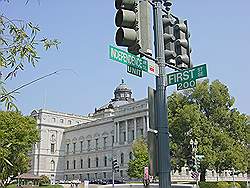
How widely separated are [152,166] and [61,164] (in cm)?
10747

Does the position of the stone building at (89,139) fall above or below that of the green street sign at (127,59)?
above

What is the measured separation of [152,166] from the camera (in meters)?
5.83

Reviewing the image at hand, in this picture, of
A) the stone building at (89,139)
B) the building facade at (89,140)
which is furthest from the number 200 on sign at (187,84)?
the stone building at (89,139)

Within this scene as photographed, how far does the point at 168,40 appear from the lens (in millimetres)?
6426

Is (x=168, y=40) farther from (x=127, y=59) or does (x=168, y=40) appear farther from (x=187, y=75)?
(x=127, y=59)

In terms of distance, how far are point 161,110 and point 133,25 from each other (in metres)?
1.50

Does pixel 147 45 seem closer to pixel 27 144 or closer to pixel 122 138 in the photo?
pixel 27 144

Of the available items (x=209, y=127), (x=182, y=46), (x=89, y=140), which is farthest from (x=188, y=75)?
(x=89, y=140)

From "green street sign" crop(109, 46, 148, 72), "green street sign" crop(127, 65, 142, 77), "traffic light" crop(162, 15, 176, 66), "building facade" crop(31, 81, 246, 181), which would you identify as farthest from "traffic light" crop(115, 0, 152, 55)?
"building facade" crop(31, 81, 246, 181)

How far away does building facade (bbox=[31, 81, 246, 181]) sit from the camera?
282 feet

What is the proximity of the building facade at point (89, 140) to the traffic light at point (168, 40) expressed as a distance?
74.2m

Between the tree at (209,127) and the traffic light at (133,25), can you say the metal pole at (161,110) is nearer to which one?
the traffic light at (133,25)

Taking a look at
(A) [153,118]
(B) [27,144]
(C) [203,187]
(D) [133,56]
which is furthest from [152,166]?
(B) [27,144]

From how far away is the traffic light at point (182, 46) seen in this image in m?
6.57
